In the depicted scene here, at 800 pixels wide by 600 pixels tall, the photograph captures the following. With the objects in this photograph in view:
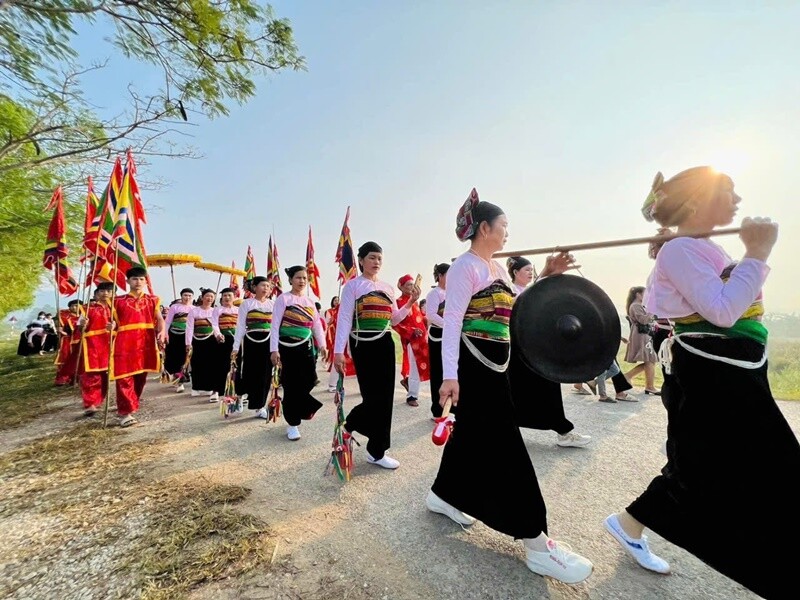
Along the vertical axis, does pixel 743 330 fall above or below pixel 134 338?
above

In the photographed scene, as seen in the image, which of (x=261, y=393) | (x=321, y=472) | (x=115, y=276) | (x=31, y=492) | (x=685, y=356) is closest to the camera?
(x=685, y=356)

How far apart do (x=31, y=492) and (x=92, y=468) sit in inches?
21.6

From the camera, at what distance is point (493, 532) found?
2.58 m

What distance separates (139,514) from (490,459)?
8.55ft

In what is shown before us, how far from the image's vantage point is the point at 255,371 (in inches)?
242

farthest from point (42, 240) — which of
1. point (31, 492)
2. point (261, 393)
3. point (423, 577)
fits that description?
point (423, 577)

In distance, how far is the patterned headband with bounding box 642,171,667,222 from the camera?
2.12 meters

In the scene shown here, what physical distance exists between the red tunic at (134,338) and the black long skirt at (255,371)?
1.36m

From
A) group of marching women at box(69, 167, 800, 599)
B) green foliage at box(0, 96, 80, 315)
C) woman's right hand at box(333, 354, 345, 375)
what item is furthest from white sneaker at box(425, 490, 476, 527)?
green foliage at box(0, 96, 80, 315)

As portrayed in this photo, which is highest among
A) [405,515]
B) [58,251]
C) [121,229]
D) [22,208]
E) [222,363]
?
[22,208]

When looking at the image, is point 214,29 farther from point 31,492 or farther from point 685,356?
point 685,356

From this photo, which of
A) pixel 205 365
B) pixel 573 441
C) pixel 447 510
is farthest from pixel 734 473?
pixel 205 365

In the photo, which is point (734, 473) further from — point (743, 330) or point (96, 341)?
Result: point (96, 341)

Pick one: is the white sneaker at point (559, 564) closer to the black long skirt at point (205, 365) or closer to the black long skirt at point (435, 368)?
the black long skirt at point (435, 368)
